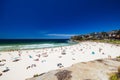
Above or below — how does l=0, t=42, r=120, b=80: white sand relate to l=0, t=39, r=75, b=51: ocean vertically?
below

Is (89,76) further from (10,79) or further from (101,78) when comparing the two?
(10,79)

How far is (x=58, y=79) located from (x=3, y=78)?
642 centimetres

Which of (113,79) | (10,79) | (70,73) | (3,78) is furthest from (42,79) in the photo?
(3,78)

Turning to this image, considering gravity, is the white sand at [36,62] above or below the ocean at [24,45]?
below

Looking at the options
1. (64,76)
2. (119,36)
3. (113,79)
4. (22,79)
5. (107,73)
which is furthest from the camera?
(119,36)

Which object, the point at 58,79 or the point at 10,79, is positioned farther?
the point at 10,79

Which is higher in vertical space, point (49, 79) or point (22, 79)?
point (49, 79)

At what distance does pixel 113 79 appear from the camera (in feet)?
19.0

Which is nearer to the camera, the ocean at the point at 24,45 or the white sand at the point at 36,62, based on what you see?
the white sand at the point at 36,62

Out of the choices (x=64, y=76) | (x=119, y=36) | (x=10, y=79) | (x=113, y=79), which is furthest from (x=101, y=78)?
(x=119, y=36)

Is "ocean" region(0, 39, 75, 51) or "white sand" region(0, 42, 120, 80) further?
"ocean" region(0, 39, 75, 51)

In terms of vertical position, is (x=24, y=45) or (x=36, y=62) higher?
(x=24, y=45)

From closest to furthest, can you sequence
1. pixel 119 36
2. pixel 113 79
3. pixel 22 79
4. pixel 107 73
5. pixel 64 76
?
pixel 113 79, pixel 64 76, pixel 107 73, pixel 22 79, pixel 119 36

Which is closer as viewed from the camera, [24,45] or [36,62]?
[36,62]
